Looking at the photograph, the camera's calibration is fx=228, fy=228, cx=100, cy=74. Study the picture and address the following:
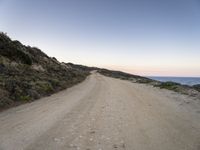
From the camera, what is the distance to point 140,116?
9.95 metres

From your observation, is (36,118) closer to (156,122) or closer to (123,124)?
(123,124)

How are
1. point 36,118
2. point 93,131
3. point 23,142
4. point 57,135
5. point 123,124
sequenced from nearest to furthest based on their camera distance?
point 23,142 → point 57,135 → point 93,131 → point 123,124 → point 36,118

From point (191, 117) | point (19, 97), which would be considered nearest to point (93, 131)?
point (191, 117)

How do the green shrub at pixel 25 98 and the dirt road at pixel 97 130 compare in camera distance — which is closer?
the dirt road at pixel 97 130

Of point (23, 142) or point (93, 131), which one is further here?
point (93, 131)

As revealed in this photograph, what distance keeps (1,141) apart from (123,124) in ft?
13.8

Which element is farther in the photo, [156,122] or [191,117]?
[191,117]

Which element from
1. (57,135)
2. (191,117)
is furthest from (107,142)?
(191,117)

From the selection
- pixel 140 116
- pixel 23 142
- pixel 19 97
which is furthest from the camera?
pixel 19 97

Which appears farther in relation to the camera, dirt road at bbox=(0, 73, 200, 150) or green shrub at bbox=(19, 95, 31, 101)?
green shrub at bbox=(19, 95, 31, 101)

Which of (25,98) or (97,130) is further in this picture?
(25,98)

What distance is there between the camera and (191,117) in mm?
10070

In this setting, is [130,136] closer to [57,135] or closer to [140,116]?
[57,135]

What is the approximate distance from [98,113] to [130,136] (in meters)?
3.59
